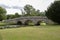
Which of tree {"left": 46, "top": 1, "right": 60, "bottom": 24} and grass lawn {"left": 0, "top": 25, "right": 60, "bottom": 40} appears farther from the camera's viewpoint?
tree {"left": 46, "top": 1, "right": 60, "bottom": 24}

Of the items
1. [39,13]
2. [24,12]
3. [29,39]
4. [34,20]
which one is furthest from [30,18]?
[29,39]

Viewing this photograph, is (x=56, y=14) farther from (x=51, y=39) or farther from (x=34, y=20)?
(x=51, y=39)

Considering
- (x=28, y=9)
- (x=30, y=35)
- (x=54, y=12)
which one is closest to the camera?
(x=30, y=35)

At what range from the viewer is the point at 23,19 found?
7462 cm

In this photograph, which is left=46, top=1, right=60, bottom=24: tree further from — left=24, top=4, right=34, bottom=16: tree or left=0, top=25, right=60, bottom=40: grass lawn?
left=24, top=4, right=34, bottom=16: tree

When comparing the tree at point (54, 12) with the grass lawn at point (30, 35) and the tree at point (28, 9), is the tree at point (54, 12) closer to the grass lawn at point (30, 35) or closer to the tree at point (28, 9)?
the grass lawn at point (30, 35)

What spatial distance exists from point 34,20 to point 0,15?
1915 cm

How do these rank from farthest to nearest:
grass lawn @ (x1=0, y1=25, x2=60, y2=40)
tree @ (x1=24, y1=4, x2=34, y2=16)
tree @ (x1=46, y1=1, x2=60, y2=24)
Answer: tree @ (x1=24, y1=4, x2=34, y2=16) → tree @ (x1=46, y1=1, x2=60, y2=24) → grass lawn @ (x1=0, y1=25, x2=60, y2=40)

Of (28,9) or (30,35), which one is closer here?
(30,35)

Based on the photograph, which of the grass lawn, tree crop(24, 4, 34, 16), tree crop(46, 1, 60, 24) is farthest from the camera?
tree crop(24, 4, 34, 16)

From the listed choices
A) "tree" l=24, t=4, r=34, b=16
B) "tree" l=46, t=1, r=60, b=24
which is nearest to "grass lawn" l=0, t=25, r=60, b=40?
"tree" l=46, t=1, r=60, b=24

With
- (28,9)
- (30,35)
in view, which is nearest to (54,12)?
(30,35)

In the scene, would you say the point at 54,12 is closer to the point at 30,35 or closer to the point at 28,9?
the point at 30,35

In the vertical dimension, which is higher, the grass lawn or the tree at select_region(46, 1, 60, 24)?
the tree at select_region(46, 1, 60, 24)
